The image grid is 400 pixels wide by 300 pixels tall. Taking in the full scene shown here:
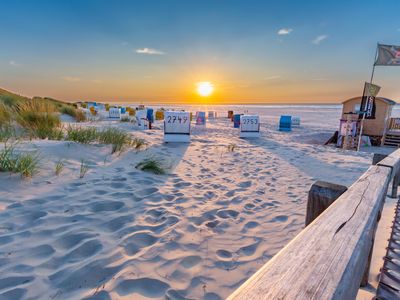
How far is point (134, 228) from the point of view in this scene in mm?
2359

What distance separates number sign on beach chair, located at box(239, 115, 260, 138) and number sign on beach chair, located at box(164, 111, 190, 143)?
3.45 meters

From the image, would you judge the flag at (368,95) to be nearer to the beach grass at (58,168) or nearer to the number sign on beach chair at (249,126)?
the number sign on beach chair at (249,126)

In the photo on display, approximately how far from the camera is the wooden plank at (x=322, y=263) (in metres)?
0.59

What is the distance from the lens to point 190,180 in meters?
4.10

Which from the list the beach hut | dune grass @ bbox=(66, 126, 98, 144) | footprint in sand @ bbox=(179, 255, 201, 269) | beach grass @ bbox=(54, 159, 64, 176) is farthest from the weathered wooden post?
the beach hut

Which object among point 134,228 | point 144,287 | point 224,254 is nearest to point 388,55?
point 224,254

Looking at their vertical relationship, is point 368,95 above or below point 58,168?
above

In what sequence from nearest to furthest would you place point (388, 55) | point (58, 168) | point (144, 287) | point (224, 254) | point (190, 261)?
1. point (144, 287)
2. point (190, 261)
3. point (224, 254)
4. point (58, 168)
5. point (388, 55)

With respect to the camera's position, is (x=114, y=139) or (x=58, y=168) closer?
(x=58, y=168)

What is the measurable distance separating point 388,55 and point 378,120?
4867mm

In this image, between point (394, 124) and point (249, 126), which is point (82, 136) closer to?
point (249, 126)

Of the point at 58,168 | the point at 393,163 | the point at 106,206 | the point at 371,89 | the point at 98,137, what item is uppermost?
the point at 371,89

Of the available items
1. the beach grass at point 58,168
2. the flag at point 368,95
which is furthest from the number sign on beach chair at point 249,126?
the beach grass at point 58,168

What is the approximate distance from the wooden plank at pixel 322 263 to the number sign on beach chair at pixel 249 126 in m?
9.58
